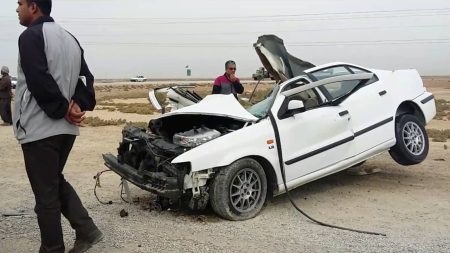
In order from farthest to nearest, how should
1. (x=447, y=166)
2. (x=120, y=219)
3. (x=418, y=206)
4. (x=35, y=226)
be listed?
(x=447, y=166) < (x=418, y=206) < (x=120, y=219) < (x=35, y=226)

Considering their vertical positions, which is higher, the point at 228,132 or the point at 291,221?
the point at 228,132

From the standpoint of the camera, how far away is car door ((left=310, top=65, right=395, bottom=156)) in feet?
21.4

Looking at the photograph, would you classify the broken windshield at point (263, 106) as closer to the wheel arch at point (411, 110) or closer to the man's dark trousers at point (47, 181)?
the wheel arch at point (411, 110)

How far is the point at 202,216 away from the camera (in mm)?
5598

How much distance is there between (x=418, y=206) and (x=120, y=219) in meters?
3.42

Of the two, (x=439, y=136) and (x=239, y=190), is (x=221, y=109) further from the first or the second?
(x=439, y=136)

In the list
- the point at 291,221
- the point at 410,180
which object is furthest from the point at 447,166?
the point at 291,221

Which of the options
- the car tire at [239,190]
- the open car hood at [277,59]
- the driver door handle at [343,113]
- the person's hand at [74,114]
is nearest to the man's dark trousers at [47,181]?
the person's hand at [74,114]

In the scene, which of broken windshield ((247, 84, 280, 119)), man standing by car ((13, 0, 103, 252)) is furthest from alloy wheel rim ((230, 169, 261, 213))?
man standing by car ((13, 0, 103, 252))

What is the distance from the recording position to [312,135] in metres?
6.06

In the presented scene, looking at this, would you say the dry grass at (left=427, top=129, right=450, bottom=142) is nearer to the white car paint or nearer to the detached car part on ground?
the detached car part on ground

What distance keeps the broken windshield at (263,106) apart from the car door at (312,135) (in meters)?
0.14

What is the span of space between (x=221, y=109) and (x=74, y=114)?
2276 millimetres

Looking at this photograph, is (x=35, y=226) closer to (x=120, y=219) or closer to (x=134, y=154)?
(x=120, y=219)
